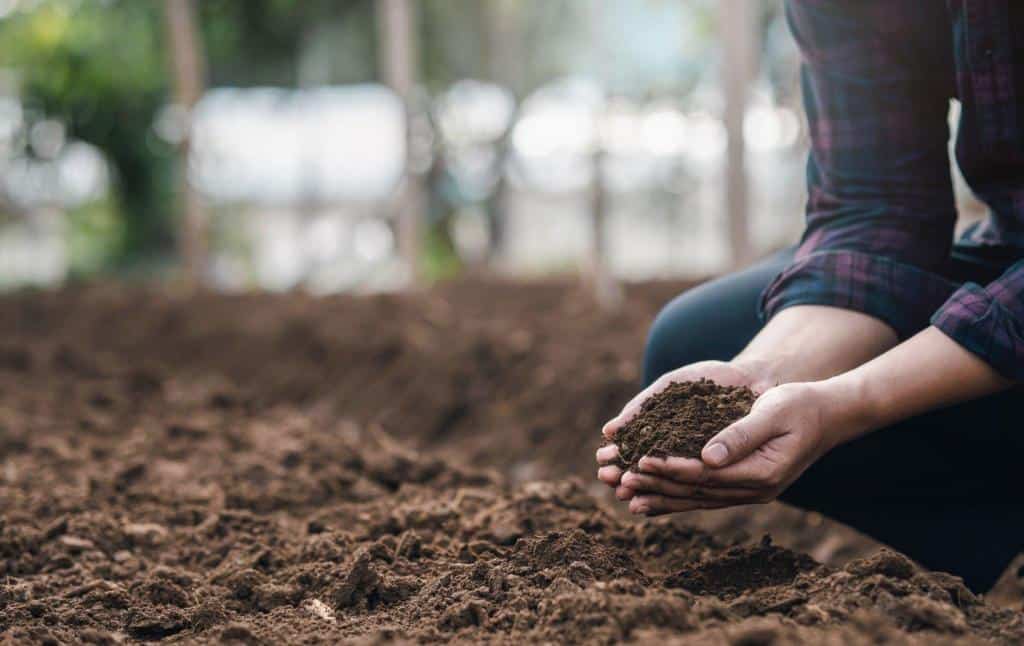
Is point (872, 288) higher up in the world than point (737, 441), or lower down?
higher up

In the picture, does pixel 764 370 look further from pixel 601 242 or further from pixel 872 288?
pixel 601 242

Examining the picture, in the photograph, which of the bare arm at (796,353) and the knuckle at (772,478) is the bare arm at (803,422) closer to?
the knuckle at (772,478)

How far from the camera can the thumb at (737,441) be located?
140 centimetres

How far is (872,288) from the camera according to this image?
175 cm

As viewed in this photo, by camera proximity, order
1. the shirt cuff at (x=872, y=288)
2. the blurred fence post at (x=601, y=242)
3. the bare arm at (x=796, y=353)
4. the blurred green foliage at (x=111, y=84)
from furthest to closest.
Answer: the blurred green foliage at (x=111, y=84), the blurred fence post at (x=601, y=242), the shirt cuff at (x=872, y=288), the bare arm at (x=796, y=353)

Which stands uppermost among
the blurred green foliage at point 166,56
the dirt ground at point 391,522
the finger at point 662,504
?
the blurred green foliage at point 166,56

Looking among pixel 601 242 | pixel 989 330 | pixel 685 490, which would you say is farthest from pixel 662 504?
pixel 601 242

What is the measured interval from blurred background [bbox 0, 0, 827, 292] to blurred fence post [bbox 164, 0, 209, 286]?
0.01 m

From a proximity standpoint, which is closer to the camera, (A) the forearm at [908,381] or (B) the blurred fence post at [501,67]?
(A) the forearm at [908,381]

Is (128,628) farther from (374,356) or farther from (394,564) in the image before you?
(374,356)

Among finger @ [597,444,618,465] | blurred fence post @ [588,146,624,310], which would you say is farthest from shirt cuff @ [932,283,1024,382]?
blurred fence post @ [588,146,624,310]

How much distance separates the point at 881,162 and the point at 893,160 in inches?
0.7

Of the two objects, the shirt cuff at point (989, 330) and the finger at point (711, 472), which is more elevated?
the shirt cuff at point (989, 330)

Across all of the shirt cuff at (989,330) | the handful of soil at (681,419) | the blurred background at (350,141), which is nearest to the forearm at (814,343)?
the handful of soil at (681,419)
